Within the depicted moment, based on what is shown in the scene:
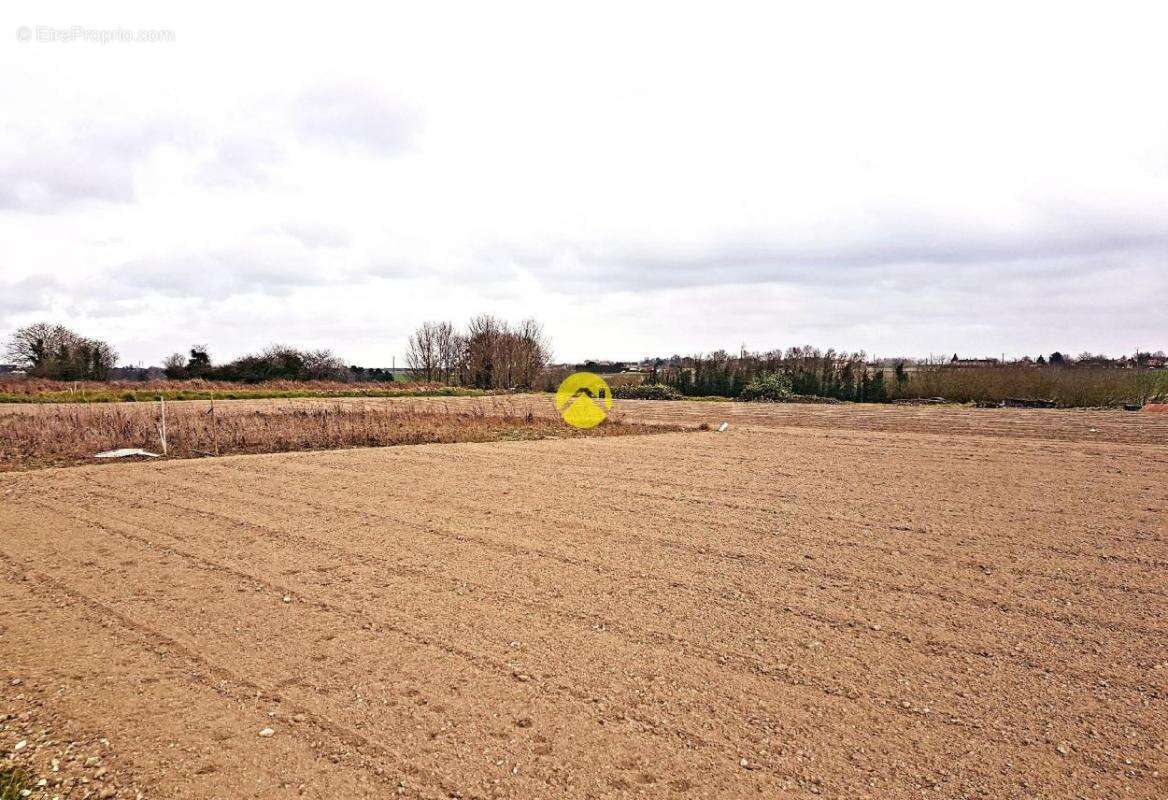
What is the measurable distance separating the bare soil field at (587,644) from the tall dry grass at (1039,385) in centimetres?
2860

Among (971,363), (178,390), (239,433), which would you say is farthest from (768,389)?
(178,390)

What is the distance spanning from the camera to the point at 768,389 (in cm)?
4269

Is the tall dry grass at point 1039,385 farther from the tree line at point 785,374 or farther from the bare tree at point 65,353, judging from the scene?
the bare tree at point 65,353

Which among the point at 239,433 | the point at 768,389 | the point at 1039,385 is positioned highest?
the point at 1039,385

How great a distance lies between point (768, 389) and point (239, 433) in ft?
108

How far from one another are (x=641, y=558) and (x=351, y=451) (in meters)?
9.50

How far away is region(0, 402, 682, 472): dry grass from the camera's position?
13523 millimetres

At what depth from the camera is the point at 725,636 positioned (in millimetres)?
4504

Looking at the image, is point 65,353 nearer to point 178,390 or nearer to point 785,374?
point 178,390

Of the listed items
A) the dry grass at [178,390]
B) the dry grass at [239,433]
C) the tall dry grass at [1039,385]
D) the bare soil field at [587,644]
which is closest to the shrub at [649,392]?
the dry grass at [178,390]

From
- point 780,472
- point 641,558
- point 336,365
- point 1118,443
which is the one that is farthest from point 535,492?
point 336,365

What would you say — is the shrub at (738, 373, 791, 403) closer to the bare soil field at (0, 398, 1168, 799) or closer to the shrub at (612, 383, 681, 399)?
the shrub at (612, 383, 681, 399)

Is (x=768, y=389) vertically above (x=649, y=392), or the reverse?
(x=768, y=389)

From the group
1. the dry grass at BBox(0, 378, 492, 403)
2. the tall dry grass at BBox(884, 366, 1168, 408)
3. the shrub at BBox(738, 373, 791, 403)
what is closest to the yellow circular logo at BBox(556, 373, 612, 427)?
the shrub at BBox(738, 373, 791, 403)
